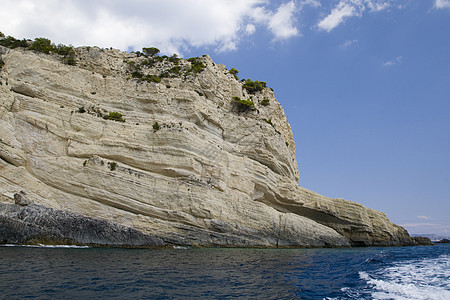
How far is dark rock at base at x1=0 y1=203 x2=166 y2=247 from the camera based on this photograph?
765 inches

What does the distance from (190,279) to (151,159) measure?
1741cm

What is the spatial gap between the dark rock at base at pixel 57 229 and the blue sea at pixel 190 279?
3.98m

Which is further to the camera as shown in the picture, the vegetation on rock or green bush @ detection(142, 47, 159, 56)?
green bush @ detection(142, 47, 159, 56)

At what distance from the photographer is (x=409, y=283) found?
12922 mm

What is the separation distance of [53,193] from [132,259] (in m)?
11.9

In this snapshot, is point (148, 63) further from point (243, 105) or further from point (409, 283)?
point (409, 283)

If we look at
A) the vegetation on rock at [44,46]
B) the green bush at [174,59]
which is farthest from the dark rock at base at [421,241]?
the vegetation on rock at [44,46]

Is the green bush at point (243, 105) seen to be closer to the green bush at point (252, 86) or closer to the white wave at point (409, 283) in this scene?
the green bush at point (252, 86)

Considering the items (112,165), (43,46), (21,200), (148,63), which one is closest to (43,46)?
(43,46)

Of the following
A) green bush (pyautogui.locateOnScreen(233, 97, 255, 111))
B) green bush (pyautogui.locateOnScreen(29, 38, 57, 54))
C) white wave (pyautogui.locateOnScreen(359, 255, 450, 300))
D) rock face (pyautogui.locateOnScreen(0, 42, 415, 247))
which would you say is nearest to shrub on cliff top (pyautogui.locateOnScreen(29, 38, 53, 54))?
green bush (pyautogui.locateOnScreen(29, 38, 57, 54))

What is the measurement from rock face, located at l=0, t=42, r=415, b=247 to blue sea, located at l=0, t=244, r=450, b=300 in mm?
7842

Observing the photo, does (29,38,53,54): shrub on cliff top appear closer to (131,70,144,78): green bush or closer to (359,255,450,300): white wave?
(131,70,144,78): green bush

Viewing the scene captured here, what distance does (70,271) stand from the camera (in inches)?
482

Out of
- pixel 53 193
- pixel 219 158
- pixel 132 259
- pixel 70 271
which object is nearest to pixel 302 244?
pixel 219 158
